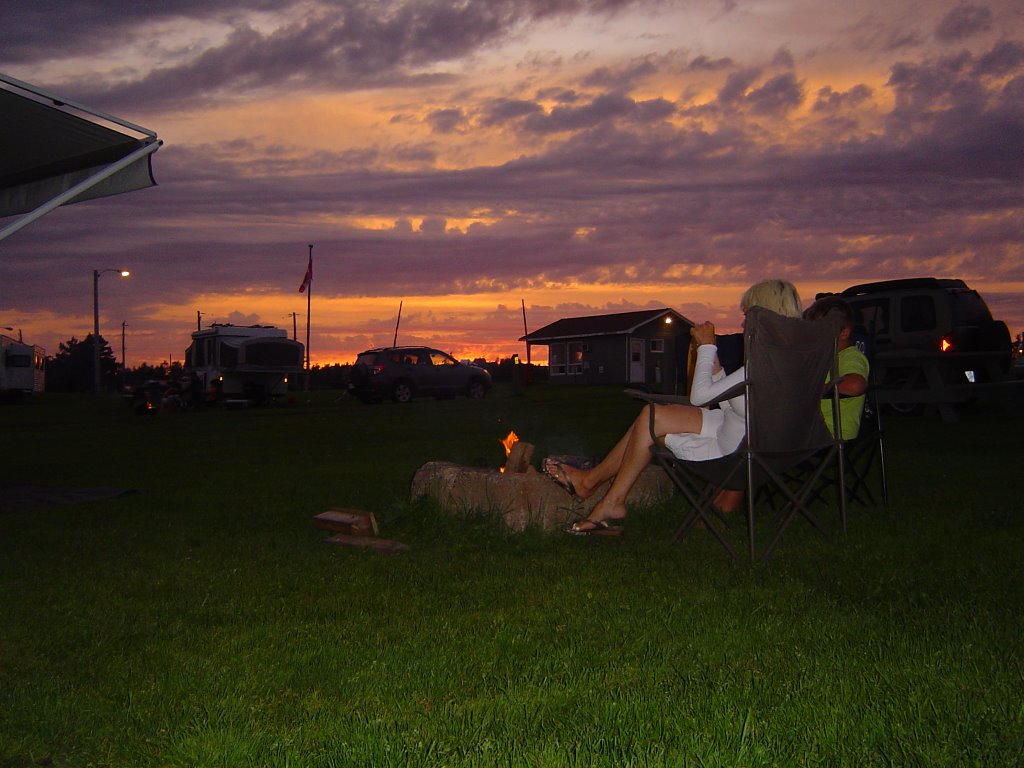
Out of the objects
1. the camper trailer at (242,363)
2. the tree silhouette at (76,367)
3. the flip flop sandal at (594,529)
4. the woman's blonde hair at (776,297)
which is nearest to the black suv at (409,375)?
the camper trailer at (242,363)

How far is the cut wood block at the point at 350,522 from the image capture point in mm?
5570

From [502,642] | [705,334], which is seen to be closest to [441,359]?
[705,334]

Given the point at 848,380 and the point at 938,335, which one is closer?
the point at 848,380

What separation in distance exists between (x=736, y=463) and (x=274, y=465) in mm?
6415

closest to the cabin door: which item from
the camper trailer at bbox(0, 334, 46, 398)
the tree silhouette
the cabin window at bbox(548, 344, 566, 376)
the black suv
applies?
the cabin window at bbox(548, 344, 566, 376)

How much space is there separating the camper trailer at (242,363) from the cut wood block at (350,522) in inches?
855

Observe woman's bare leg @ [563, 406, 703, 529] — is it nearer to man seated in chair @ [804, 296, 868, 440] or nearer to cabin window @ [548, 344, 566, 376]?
man seated in chair @ [804, 296, 868, 440]

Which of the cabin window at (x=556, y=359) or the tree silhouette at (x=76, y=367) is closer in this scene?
the cabin window at (x=556, y=359)

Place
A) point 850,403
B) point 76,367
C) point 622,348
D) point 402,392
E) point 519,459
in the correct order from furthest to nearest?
point 76,367 < point 622,348 < point 402,392 < point 519,459 < point 850,403

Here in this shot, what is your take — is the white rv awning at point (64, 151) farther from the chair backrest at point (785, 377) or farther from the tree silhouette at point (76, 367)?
the tree silhouette at point (76, 367)

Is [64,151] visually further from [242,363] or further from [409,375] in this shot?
[242,363]

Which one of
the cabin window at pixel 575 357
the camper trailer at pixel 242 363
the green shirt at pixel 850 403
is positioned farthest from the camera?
the cabin window at pixel 575 357

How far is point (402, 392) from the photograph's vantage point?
85.5 feet

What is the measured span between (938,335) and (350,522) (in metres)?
11.5
